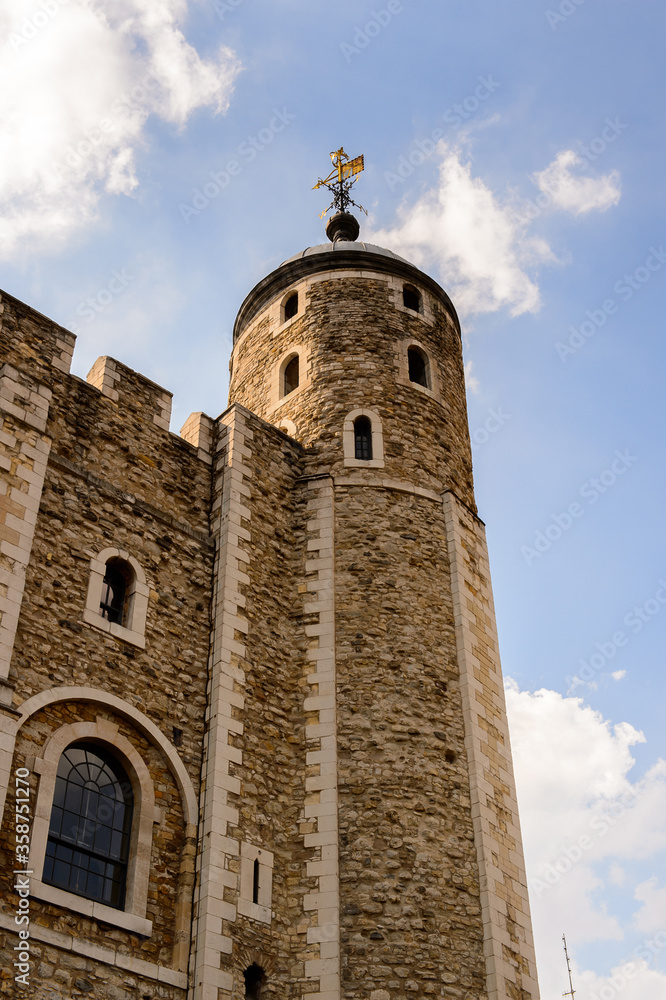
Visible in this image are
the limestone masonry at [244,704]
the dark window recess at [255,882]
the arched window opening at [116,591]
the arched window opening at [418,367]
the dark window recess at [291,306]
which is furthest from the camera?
the dark window recess at [291,306]

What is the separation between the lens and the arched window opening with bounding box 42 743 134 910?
1245cm

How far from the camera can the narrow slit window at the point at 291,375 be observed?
20.7 meters

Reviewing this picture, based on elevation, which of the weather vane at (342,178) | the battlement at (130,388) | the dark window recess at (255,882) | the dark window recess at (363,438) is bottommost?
the dark window recess at (255,882)

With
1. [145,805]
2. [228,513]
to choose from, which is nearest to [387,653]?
[228,513]

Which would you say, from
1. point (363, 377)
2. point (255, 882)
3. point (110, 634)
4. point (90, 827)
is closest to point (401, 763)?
point (255, 882)

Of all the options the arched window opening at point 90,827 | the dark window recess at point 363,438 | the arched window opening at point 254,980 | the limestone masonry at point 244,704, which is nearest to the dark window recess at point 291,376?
the limestone masonry at point 244,704

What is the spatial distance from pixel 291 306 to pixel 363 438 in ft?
13.1

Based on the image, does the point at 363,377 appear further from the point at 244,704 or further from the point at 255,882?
the point at 255,882

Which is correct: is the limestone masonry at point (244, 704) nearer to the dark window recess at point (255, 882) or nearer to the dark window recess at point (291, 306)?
the dark window recess at point (255, 882)

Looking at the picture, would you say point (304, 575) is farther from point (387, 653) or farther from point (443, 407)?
point (443, 407)

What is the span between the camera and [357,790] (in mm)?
14922

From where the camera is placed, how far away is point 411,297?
2186 cm

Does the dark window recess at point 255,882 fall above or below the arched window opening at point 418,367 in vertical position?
below

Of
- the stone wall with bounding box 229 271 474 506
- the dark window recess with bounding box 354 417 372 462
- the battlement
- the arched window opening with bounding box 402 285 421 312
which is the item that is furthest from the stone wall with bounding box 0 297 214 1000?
the arched window opening with bounding box 402 285 421 312
